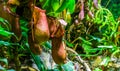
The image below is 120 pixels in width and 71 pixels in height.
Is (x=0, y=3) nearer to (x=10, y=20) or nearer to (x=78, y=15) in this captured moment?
(x=10, y=20)

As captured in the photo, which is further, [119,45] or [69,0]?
[119,45]

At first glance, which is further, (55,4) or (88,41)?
(88,41)

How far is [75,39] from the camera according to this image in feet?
6.11

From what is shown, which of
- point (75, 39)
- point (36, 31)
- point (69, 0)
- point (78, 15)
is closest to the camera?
point (36, 31)

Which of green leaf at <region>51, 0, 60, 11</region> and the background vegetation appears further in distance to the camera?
the background vegetation

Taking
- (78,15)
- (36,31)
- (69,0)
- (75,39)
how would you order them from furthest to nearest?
1. (75,39)
2. (78,15)
3. (69,0)
4. (36,31)

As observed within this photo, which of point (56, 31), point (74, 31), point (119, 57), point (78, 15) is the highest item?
point (56, 31)

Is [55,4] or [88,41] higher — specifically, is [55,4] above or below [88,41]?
above

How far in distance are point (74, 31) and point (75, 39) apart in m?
0.09

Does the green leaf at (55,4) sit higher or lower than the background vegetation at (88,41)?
higher

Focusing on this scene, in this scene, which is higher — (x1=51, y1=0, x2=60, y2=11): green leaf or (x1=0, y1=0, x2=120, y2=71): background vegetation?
(x1=51, y1=0, x2=60, y2=11): green leaf

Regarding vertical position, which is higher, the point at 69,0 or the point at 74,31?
the point at 69,0

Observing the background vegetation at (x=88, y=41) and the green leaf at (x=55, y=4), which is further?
the background vegetation at (x=88, y=41)

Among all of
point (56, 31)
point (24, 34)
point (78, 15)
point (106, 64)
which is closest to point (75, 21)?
point (78, 15)
